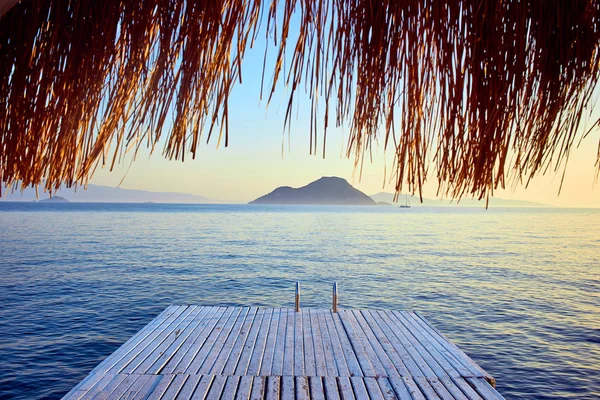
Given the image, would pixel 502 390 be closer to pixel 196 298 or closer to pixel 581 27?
pixel 581 27

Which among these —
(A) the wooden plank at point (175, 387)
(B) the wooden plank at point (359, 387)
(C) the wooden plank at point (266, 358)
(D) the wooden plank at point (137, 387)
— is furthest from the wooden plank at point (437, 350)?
(D) the wooden plank at point (137, 387)

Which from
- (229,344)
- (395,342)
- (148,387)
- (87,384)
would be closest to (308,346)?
(229,344)

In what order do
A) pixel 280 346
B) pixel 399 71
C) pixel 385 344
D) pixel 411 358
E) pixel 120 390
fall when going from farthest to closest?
1. pixel 385 344
2. pixel 280 346
3. pixel 411 358
4. pixel 120 390
5. pixel 399 71

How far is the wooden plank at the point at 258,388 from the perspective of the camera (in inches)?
216

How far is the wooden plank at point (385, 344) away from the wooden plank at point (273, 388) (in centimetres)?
154

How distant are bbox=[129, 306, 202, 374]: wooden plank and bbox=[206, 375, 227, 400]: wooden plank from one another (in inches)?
38.5

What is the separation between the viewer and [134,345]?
24.2 feet

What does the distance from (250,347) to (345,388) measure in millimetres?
2041

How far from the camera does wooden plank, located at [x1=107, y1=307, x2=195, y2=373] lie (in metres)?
6.44

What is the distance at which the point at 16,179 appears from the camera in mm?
1821

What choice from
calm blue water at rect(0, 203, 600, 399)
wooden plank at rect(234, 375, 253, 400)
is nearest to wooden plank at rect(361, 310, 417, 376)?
wooden plank at rect(234, 375, 253, 400)

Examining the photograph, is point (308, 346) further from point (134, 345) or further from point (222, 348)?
point (134, 345)

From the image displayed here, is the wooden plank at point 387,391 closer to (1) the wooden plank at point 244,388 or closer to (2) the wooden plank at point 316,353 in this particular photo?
(2) the wooden plank at point 316,353

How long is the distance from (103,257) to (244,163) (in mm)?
76446
